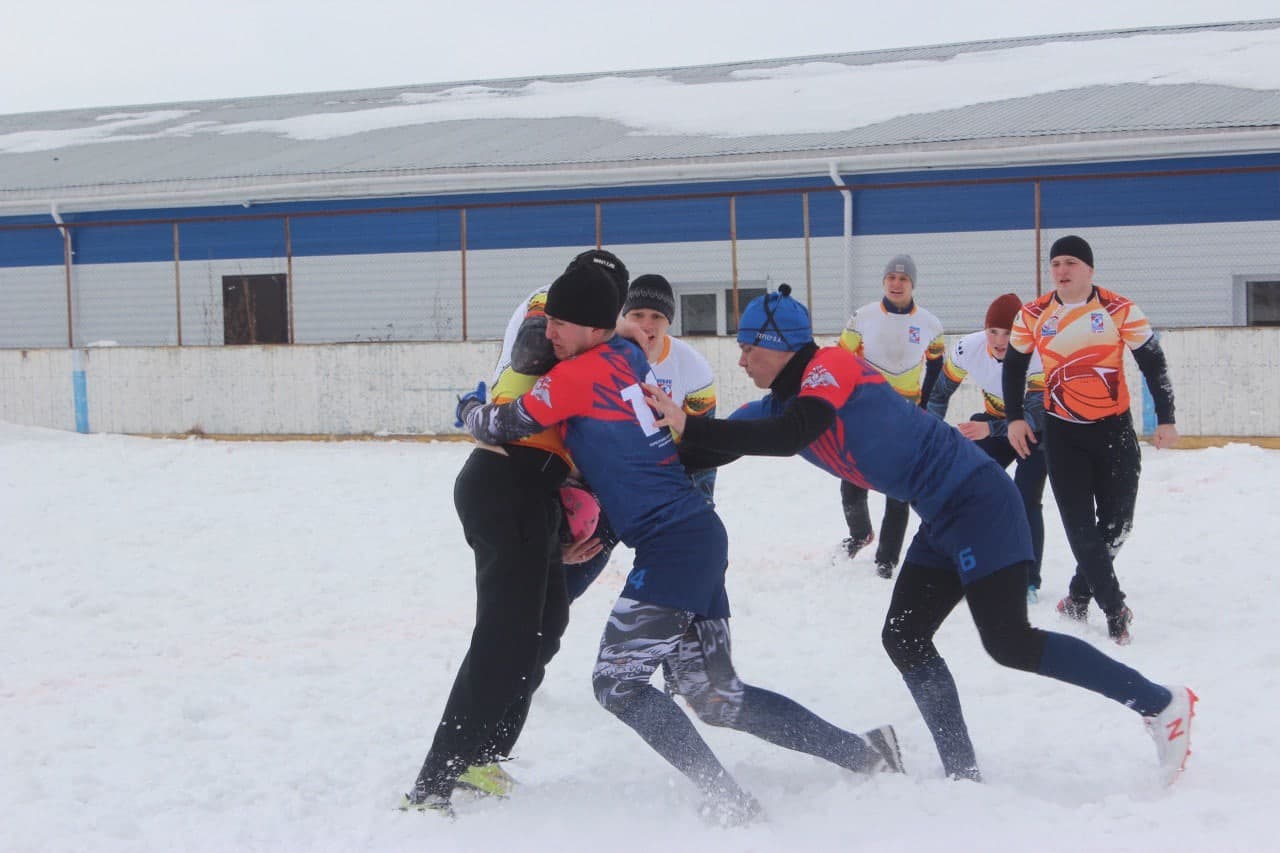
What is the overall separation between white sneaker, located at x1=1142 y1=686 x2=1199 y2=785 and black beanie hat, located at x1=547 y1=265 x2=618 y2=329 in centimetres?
195

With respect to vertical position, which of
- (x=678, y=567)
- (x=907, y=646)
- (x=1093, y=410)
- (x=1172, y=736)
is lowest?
(x=1172, y=736)

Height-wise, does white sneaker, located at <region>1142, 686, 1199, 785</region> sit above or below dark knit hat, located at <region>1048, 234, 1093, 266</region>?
below

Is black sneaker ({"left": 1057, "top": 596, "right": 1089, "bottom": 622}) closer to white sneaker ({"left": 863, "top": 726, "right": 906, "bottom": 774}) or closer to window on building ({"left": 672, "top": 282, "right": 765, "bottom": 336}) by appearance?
white sneaker ({"left": 863, "top": 726, "right": 906, "bottom": 774})

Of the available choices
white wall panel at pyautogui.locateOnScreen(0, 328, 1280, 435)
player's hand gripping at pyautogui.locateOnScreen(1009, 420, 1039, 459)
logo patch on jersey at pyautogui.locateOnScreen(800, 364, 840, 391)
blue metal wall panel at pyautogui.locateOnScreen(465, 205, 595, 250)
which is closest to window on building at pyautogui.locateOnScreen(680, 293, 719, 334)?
blue metal wall panel at pyautogui.locateOnScreen(465, 205, 595, 250)

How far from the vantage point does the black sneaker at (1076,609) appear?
20.4ft

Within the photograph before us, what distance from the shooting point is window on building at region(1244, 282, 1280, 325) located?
16.2m

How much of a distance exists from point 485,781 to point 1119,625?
313cm

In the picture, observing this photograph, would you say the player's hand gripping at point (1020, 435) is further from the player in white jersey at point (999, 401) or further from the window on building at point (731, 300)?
the window on building at point (731, 300)

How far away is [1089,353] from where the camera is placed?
5.91 m

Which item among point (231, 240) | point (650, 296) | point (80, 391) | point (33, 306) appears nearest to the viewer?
point (650, 296)

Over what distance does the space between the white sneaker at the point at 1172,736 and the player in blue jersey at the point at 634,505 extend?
107 cm

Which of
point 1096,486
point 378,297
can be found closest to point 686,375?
point 1096,486

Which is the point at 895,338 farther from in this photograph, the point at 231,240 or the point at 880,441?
the point at 231,240

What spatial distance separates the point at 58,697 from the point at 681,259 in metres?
13.5
